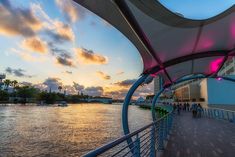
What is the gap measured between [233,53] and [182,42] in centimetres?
233

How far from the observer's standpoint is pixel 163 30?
5.66m

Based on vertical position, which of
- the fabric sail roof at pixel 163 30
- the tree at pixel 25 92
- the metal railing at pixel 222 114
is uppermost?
the tree at pixel 25 92

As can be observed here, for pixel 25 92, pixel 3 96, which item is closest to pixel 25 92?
pixel 25 92

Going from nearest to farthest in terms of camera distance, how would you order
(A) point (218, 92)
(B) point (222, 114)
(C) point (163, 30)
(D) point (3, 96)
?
(C) point (163, 30) → (B) point (222, 114) → (A) point (218, 92) → (D) point (3, 96)

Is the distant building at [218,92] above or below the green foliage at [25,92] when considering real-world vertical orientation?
below

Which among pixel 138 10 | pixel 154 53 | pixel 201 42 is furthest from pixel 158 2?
pixel 201 42

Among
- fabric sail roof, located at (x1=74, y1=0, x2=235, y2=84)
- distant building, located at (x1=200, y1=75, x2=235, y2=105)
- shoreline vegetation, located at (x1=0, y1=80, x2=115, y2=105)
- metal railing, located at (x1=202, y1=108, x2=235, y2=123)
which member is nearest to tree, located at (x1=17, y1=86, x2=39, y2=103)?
shoreline vegetation, located at (x1=0, y1=80, x2=115, y2=105)

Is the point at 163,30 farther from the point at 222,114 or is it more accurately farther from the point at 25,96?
the point at 25,96

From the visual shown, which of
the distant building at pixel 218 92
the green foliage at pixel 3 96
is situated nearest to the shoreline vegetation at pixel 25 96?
the green foliage at pixel 3 96

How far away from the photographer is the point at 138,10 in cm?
437

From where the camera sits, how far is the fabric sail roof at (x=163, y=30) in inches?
170

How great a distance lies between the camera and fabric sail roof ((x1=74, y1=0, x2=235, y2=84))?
4309 mm

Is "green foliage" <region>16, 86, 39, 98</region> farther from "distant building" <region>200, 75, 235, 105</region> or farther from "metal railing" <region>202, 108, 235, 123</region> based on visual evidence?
"metal railing" <region>202, 108, 235, 123</region>

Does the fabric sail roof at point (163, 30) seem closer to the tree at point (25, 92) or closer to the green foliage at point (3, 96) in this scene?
the green foliage at point (3, 96)
